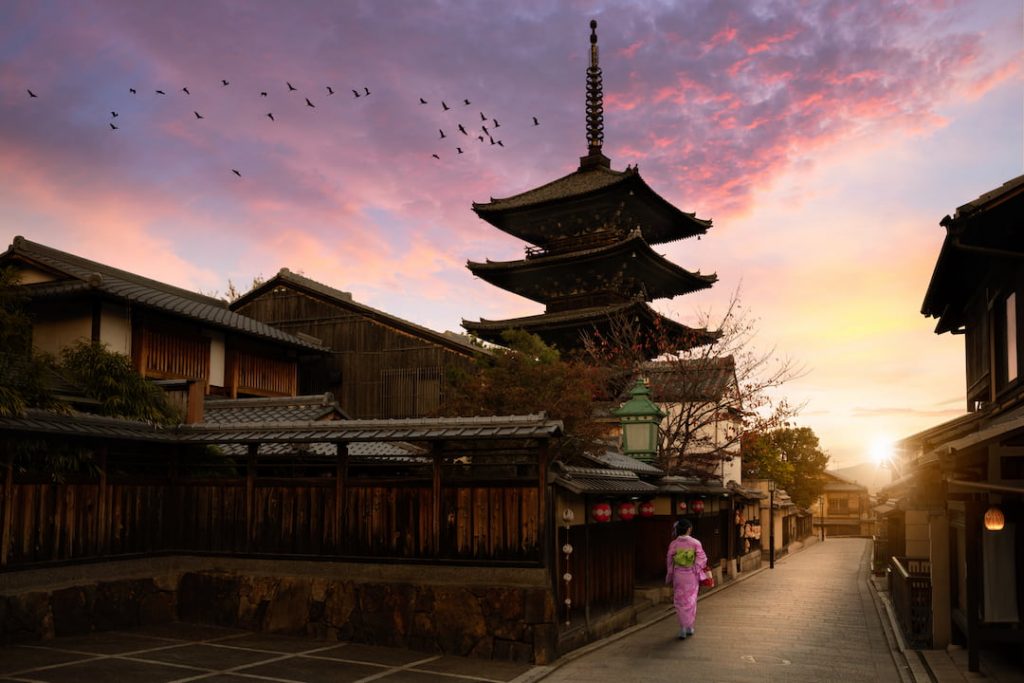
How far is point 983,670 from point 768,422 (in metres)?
18.7

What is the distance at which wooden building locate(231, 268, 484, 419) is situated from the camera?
33000 millimetres

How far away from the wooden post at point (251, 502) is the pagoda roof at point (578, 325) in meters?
20.7

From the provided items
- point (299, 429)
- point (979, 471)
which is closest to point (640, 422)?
point (979, 471)

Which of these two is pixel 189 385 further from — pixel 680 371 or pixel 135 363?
pixel 680 371

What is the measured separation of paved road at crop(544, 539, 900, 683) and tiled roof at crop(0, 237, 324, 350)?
1593 cm

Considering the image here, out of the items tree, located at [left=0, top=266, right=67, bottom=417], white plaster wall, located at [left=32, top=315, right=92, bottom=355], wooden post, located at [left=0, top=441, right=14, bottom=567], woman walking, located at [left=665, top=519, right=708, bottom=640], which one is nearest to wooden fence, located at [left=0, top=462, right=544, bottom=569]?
wooden post, located at [left=0, top=441, right=14, bottom=567]

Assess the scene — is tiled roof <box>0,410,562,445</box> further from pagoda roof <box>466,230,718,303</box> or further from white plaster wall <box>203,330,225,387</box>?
pagoda roof <box>466,230,718,303</box>

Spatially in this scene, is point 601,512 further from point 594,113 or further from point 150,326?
point 594,113

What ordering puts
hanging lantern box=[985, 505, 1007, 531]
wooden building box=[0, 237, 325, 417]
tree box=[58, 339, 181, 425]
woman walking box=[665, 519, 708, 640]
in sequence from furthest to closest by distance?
1. wooden building box=[0, 237, 325, 417]
2. tree box=[58, 339, 181, 425]
3. woman walking box=[665, 519, 708, 640]
4. hanging lantern box=[985, 505, 1007, 531]

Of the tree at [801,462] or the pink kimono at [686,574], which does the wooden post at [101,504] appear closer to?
the pink kimono at [686,574]

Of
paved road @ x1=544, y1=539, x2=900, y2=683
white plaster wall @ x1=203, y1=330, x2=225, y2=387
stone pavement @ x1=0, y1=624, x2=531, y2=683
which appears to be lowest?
paved road @ x1=544, y1=539, x2=900, y2=683

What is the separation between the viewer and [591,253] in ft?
121

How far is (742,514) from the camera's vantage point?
33.9 meters

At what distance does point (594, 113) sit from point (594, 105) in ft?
1.28
